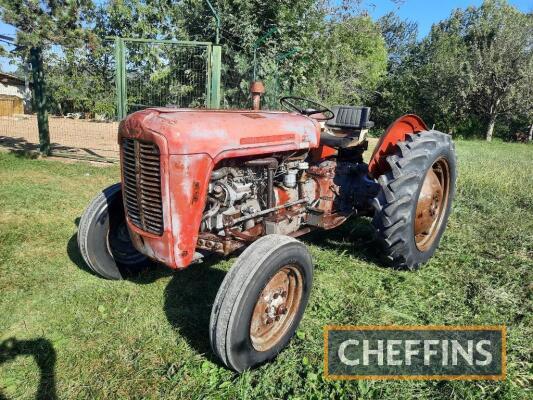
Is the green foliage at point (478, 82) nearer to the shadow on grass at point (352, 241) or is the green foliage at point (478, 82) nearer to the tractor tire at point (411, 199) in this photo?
the shadow on grass at point (352, 241)

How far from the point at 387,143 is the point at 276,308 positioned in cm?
201

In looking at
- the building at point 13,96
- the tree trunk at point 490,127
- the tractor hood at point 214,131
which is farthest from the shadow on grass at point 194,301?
the building at point 13,96

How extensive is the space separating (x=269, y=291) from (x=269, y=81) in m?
7.12

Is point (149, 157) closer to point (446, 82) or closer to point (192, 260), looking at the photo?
point (192, 260)

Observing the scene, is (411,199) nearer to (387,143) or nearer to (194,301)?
(387,143)

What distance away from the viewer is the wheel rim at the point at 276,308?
7.99 feet

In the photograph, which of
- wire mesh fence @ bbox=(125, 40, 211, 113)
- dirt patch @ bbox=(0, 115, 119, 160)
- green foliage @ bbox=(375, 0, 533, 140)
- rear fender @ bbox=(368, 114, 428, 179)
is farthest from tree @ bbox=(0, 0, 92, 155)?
green foliage @ bbox=(375, 0, 533, 140)

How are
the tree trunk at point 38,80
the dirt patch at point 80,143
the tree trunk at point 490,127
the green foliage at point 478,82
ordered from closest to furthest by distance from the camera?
the tree trunk at point 38,80 < the dirt patch at point 80,143 < the green foliage at point 478,82 < the tree trunk at point 490,127

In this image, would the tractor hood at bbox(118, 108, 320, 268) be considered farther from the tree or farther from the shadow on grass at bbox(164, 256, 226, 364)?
the tree

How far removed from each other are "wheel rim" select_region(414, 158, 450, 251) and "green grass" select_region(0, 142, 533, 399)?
245 mm

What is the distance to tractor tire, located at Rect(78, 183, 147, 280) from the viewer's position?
3.10m

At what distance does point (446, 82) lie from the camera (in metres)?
23.7

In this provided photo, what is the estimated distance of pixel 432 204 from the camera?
3.92m

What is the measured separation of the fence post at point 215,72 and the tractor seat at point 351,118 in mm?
3144
